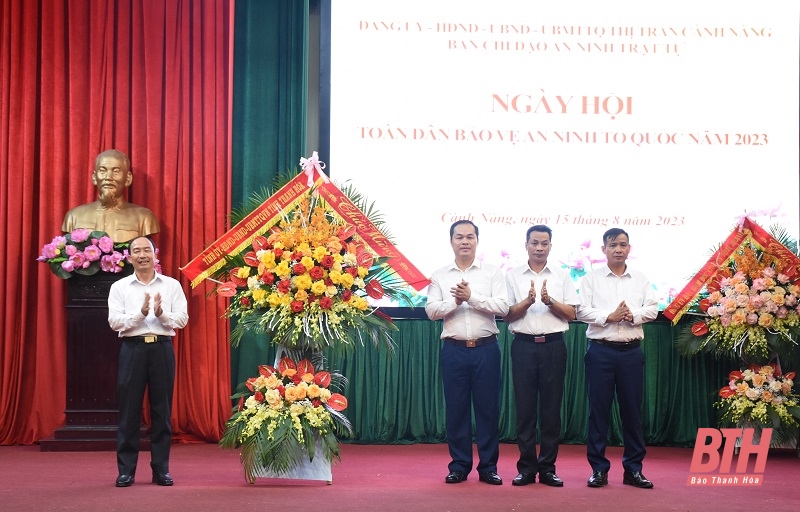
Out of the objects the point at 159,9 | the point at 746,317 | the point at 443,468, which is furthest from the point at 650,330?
the point at 159,9

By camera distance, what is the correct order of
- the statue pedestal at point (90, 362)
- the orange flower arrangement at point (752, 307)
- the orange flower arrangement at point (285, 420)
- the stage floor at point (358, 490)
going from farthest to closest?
the statue pedestal at point (90, 362) < the orange flower arrangement at point (752, 307) < the orange flower arrangement at point (285, 420) < the stage floor at point (358, 490)

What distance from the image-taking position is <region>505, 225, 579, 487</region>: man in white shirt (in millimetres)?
4762

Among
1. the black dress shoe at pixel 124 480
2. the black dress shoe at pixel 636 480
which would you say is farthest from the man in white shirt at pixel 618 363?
the black dress shoe at pixel 124 480

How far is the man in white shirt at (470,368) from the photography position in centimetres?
482

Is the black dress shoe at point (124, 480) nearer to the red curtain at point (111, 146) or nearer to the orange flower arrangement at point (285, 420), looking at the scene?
the orange flower arrangement at point (285, 420)

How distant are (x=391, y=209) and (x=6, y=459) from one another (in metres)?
2.85

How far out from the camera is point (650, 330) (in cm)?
661

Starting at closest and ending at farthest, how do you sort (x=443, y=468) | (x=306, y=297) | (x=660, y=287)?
(x=306, y=297), (x=443, y=468), (x=660, y=287)

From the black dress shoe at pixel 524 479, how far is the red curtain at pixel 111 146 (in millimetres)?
2434

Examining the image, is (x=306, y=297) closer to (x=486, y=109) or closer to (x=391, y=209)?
(x=391, y=209)

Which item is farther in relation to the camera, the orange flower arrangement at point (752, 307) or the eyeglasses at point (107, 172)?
the eyeglasses at point (107, 172)

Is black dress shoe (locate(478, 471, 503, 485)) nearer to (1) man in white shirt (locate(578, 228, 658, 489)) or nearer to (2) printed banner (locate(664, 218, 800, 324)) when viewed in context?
(1) man in white shirt (locate(578, 228, 658, 489))

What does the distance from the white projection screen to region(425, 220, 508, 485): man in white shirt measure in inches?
59.4

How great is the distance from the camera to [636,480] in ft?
15.5
